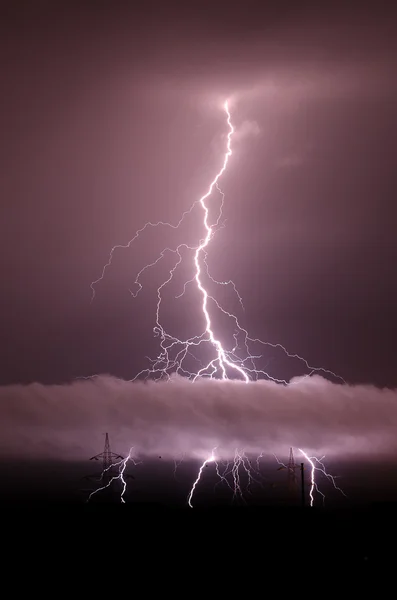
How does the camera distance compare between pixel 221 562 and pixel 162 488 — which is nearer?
pixel 221 562

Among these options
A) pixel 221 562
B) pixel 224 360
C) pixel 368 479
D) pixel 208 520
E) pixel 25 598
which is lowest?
pixel 25 598

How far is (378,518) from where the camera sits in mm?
18375

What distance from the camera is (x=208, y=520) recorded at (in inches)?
736

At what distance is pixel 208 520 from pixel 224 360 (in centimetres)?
1060

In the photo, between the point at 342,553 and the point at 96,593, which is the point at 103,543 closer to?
the point at 96,593

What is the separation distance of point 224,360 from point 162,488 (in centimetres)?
3244

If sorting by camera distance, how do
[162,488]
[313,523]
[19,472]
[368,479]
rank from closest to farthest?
[313,523], [162,488], [368,479], [19,472]

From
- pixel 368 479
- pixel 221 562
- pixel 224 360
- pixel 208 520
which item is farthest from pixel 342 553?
pixel 368 479

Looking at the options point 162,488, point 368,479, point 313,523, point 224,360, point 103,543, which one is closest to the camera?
point 103,543

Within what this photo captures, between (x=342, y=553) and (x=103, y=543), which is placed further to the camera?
(x=103, y=543)

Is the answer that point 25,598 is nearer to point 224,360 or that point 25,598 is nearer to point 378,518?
point 378,518

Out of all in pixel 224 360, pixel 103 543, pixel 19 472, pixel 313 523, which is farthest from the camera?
pixel 19 472

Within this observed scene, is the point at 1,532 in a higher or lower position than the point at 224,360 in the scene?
lower

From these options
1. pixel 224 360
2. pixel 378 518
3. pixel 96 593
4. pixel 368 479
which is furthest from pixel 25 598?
pixel 368 479
